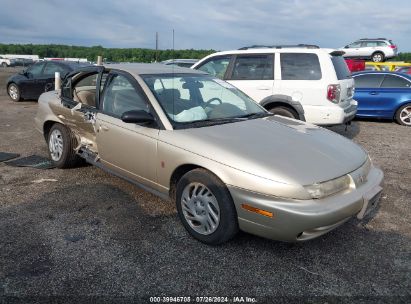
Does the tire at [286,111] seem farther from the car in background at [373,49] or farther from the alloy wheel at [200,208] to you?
the car in background at [373,49]

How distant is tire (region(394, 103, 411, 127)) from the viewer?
32.4 feet

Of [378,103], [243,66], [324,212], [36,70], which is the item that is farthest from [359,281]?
[36,70]

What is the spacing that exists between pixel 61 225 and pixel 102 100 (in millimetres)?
1553

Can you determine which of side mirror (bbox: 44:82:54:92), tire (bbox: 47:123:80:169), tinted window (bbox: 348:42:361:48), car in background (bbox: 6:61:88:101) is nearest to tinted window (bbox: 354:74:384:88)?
tire (bbox: 47:123:80:169)

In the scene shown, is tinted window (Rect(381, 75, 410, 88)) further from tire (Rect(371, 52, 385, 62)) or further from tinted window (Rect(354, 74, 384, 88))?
tire (Rect(371, 52, 385, 62))

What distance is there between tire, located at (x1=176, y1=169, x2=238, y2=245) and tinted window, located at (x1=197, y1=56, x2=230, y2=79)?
4.70m

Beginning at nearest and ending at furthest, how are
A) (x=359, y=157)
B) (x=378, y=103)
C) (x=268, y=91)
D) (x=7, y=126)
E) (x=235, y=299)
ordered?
(x=235, y=299)
(x=359, y=157)
(x=268, y=91)
(x=7, y=126)
(x=378, y=103)

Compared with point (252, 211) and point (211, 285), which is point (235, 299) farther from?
point (252, 211)

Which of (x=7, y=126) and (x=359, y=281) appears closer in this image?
(x=359, y=281)

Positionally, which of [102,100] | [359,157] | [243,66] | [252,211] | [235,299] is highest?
[243,66]

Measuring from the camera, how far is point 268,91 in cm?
708

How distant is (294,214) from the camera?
9.21 ft

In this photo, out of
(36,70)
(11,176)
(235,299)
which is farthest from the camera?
(36,70)

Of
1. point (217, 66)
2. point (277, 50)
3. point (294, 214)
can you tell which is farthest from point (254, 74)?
point (294, 214)
